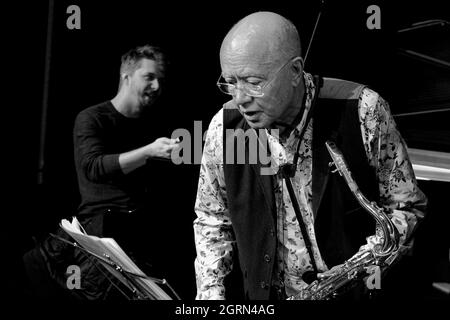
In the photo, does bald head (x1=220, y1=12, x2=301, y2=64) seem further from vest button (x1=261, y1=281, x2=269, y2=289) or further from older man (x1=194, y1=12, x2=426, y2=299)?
vest button (x1=261, y1=281, x2=269, y2=289)

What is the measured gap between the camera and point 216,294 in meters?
1.96

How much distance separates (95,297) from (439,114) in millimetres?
1685

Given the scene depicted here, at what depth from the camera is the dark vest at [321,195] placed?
1940mm

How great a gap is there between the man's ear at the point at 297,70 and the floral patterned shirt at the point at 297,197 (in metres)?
0.09

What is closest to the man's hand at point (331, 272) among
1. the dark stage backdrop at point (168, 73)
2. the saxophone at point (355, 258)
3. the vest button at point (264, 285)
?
the saxophone at point (355, 258)

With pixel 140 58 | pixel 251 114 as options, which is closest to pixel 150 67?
pixel 140 58

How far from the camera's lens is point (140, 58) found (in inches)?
104

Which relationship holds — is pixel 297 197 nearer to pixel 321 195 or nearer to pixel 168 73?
pixel 321 195

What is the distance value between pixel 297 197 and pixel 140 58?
1023 mm

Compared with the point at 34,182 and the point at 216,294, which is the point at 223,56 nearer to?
the point at 216,294

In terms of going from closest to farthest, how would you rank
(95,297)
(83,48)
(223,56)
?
1. (223,56)
2. (95,297)
3. (83,48)

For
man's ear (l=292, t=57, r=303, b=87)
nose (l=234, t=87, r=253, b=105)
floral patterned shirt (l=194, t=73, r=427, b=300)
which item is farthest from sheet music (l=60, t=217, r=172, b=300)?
man's ear (l=292, t=57, r=303, b=87)
